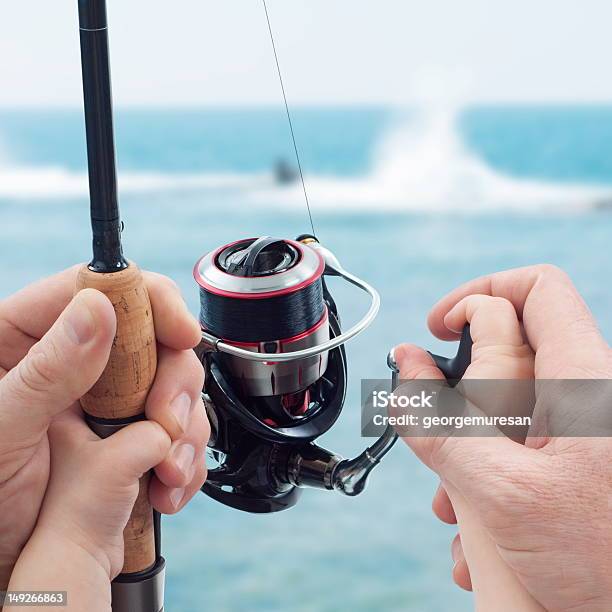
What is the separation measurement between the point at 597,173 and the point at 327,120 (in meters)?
6.56

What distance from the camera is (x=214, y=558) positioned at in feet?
17.8

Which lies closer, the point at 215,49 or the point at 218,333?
the point at 218,333

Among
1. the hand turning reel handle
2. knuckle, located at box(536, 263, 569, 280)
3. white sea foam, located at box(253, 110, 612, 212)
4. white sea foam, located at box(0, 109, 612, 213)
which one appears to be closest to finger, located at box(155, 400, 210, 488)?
the hand turning reel handle

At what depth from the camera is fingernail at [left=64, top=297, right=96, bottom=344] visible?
694mm

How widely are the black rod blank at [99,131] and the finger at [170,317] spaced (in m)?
0.08

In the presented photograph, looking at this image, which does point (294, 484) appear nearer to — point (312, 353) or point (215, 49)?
point (312, 353)

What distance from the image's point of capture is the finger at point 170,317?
2.66ft

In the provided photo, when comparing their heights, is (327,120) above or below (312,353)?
below

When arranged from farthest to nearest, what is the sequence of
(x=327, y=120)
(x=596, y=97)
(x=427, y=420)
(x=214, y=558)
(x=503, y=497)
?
(x=327, y=120) < (x=596, y=97) < (x=214, y=558) < (x=427, y=420) < (x=503, y=497)

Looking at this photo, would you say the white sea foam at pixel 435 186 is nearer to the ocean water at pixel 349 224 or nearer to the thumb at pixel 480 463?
the ocean water at pixel 349 224

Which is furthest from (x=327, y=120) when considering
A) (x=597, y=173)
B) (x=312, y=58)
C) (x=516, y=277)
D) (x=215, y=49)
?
(x=516, y=277)

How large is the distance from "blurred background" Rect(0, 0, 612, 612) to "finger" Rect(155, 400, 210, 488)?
345 cm

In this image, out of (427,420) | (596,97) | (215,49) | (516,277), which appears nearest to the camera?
(427,420)

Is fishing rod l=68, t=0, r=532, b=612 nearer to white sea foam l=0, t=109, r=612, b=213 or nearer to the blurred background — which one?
the blurred background
